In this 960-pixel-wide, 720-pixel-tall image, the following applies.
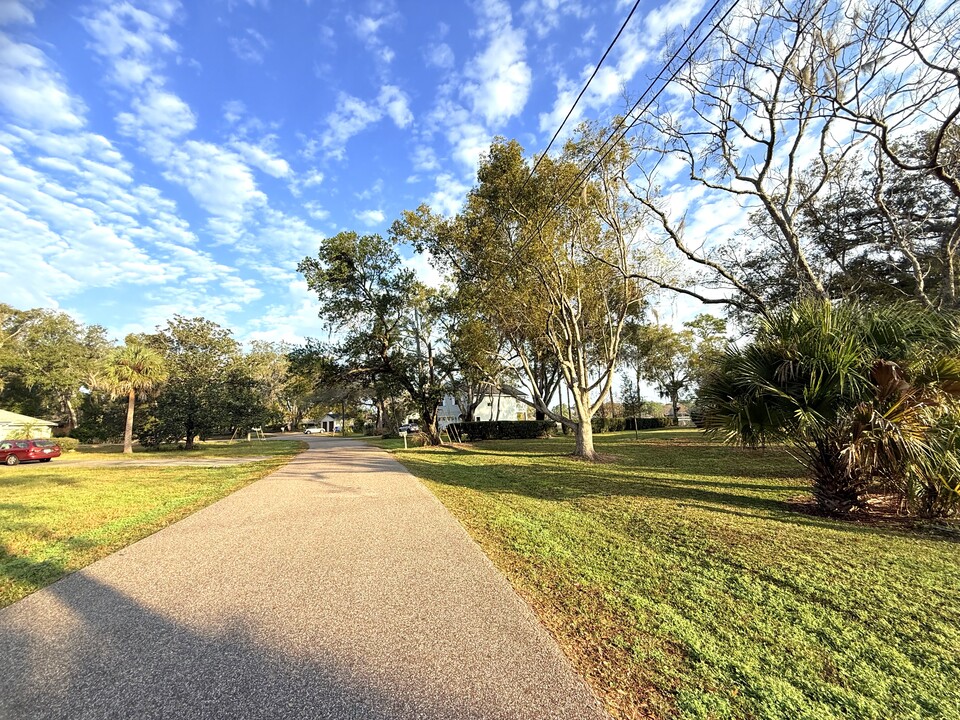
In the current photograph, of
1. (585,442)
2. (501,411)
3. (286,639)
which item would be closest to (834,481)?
(286,639)

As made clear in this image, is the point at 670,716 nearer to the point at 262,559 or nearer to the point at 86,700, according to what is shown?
the point at 86,700

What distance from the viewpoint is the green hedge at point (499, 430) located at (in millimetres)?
32000

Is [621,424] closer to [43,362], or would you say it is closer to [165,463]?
[165,463]

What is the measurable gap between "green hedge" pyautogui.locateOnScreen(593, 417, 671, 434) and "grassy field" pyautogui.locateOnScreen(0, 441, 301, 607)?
28709 mm

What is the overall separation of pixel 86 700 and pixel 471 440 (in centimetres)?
2932

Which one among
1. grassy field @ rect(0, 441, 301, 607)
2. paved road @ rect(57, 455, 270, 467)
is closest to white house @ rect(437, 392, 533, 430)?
paved road @ rect(57, 455, 270, 467)

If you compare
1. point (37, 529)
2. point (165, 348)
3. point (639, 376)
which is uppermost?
point (165, 348)

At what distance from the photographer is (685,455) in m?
15.6

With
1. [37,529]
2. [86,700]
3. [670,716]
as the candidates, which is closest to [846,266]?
[670,716]

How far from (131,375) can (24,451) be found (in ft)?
21.2

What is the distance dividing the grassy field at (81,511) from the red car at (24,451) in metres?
7.02

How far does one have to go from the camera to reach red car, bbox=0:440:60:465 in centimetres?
1918

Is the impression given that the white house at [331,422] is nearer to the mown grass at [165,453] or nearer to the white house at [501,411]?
the white house at [501,411]

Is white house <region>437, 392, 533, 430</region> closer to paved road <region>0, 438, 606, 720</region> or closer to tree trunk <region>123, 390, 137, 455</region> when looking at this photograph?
tree trunk <region>123, 390, 137, 455</region>
